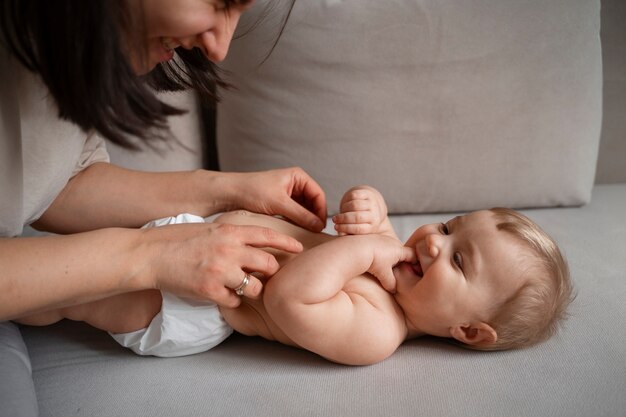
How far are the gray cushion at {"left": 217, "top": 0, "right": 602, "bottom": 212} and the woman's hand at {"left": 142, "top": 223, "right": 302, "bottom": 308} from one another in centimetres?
68

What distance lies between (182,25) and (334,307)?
52cm

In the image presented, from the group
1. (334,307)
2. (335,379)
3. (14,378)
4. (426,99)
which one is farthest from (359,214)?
(14,378)

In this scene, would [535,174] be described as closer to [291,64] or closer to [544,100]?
[544,100]

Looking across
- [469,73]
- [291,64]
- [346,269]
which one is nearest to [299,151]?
[291,64]

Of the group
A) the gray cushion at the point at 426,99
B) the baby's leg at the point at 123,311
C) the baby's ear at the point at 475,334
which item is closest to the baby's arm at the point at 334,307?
the baby's ear at the point at 475,334

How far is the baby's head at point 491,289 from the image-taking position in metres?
1.03

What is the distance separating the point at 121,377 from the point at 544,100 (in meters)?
1.28

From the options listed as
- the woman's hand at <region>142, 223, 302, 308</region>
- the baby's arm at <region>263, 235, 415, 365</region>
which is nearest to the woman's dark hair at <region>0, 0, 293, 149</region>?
the woman's hand at <region>142, 223, 302, 308</region>

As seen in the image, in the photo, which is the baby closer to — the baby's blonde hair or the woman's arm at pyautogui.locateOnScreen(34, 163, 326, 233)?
the baby's blonde hair

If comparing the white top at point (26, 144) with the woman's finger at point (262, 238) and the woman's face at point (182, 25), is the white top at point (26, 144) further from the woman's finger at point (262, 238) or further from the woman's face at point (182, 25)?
the woman's finger at point (262, 238)

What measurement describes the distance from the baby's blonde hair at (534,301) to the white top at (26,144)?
0.79 metres

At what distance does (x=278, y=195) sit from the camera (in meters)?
1.18

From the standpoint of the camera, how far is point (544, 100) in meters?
1.56

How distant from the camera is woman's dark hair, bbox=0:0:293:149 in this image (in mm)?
693
